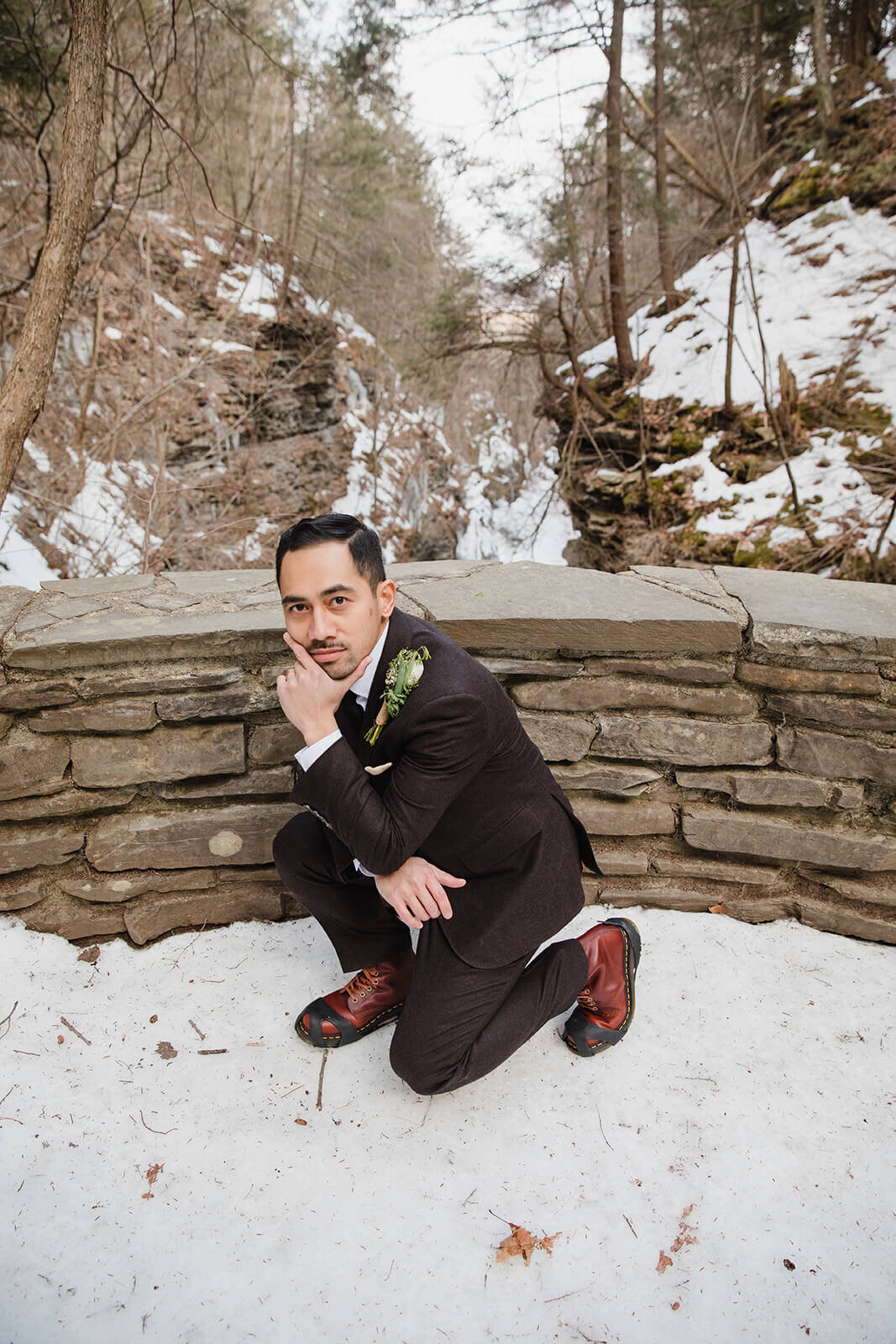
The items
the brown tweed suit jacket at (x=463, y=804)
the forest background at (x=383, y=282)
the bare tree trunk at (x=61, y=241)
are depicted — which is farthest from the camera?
the forest background at (x=383, y=282)

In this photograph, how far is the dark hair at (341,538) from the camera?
54.9 inches

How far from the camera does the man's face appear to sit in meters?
1.39

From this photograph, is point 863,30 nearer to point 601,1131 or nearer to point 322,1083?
point 601,1131

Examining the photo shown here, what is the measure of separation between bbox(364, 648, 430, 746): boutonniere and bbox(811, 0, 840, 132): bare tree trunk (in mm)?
10380

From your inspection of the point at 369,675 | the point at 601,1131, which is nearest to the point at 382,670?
the point at 369,675

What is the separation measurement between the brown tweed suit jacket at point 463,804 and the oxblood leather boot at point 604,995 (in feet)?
0.60

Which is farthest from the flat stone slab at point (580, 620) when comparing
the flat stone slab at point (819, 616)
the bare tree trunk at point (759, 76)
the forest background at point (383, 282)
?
the bare tree trunk at point (759, 76)

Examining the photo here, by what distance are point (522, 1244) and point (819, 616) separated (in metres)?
1.61

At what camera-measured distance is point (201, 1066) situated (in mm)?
1632

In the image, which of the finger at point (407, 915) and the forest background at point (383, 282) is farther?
the forest background at point (383, 282)


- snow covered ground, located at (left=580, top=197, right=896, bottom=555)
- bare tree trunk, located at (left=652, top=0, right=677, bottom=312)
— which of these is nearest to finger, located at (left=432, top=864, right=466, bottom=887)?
snow covered ground, located at (left=580, top=197, right=896, bottom=555)

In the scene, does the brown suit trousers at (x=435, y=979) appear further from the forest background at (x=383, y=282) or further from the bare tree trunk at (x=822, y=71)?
the bare tree trunk at (x=822, y=71)

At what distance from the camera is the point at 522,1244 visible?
131 centimetres

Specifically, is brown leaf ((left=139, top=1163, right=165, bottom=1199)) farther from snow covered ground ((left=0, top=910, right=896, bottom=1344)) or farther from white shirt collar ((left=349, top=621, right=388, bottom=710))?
white shirt collar ((left=349, top=621, right=388, bottom=710))
